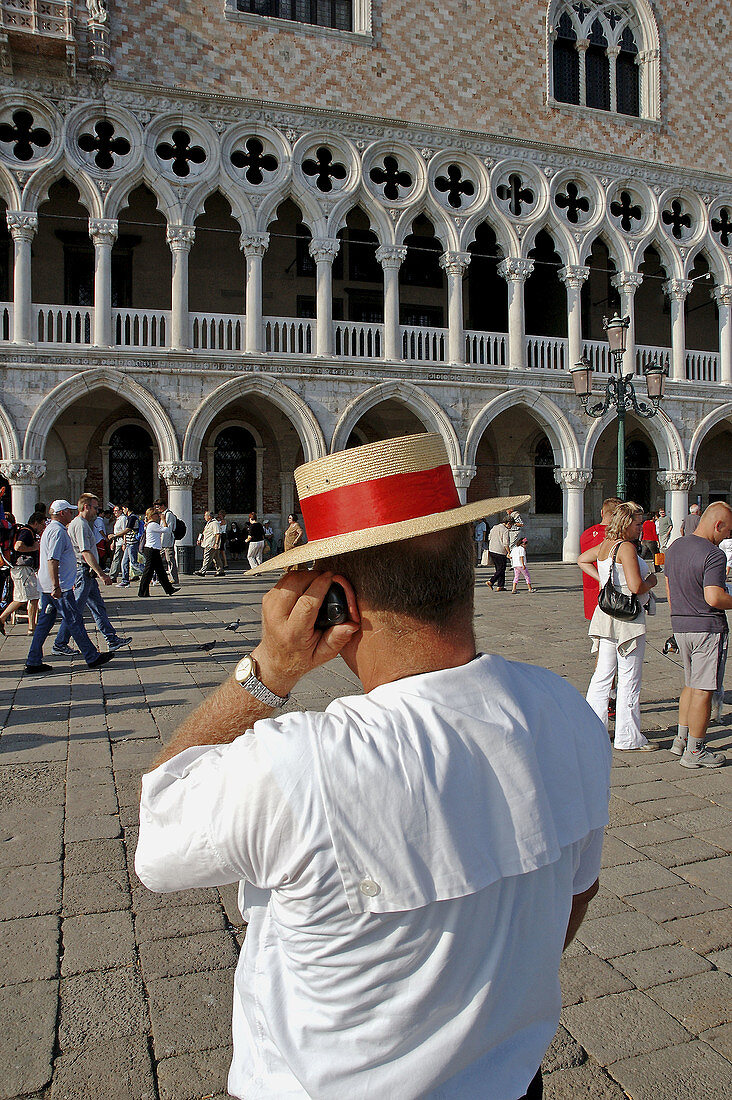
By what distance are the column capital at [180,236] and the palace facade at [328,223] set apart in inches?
1.9

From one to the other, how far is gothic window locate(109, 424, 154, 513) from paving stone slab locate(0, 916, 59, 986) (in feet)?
60.7

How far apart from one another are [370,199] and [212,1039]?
18576 millimetres

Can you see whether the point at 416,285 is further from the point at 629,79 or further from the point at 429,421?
the point at 629,79

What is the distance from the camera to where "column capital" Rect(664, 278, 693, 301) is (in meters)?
21.0

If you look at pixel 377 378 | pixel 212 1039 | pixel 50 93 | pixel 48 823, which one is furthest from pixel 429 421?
pixel 212 1039

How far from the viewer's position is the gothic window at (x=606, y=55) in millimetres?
19969

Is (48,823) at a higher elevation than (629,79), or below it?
below

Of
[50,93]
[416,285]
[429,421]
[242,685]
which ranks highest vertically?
[50,93]

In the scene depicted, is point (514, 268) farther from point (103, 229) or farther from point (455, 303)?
point (103, 229)

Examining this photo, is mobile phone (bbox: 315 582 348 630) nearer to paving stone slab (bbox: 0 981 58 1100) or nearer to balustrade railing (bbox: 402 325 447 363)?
paving stone slab (bbox: 0 981 58 1100)

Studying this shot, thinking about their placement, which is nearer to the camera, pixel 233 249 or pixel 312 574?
pixel 312 574

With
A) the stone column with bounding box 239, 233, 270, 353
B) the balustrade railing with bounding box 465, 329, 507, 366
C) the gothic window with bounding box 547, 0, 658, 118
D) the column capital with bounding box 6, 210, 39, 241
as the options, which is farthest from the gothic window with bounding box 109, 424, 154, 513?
the gothic window with bounding box 547, 0, 658, 118

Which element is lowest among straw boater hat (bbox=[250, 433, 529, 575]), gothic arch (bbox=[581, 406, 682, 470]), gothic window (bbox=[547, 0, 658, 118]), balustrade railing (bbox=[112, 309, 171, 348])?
straw boater hat (bbox=[250, 433, 529, 575])

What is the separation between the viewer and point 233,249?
20344 mm
